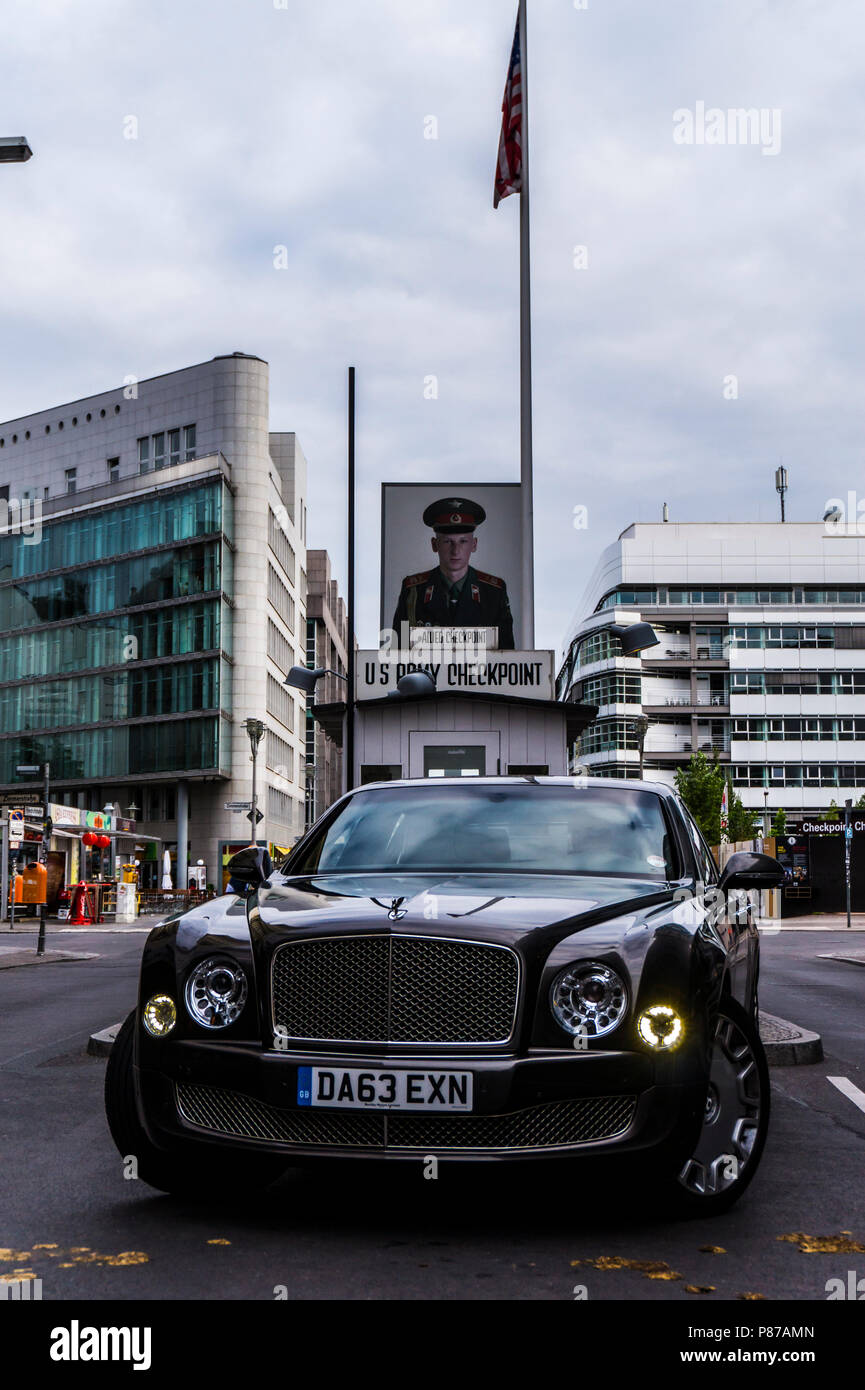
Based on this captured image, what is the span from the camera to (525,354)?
1052 inches

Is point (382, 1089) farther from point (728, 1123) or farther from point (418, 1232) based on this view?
point (728, 1123)

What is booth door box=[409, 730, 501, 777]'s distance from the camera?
19.6 meters

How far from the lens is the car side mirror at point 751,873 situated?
577 cm

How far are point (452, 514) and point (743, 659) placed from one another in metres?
71.0

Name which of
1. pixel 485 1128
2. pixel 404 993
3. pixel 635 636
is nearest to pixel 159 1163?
pixel 404 993

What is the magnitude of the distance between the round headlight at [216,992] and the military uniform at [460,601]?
2727 centimetres

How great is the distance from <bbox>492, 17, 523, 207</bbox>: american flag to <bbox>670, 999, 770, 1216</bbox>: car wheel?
24279 millimetres

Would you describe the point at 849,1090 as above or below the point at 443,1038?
below

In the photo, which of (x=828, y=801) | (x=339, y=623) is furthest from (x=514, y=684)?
(x=339, y=623)

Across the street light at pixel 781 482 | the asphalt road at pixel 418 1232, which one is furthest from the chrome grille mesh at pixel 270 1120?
the street light at pixel 781 482

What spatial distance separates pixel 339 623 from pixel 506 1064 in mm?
135898

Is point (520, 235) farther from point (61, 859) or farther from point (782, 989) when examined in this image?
point (61, 859)

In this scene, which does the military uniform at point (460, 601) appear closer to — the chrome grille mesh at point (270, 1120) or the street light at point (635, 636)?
the street light at point (635, 636)

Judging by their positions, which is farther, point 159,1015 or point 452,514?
point 452,514
